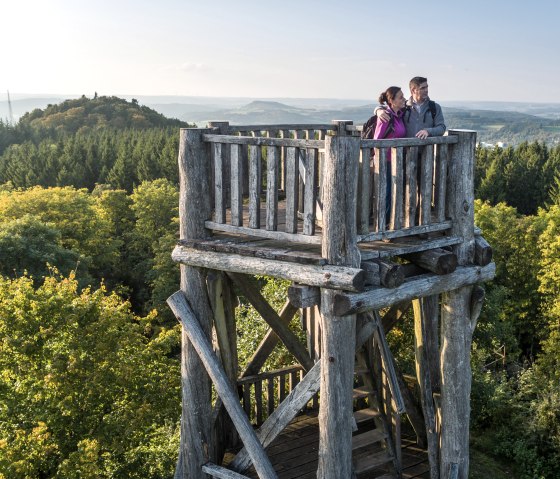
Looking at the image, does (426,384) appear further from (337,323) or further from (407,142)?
(407,142)

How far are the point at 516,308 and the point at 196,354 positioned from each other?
34.8 meters

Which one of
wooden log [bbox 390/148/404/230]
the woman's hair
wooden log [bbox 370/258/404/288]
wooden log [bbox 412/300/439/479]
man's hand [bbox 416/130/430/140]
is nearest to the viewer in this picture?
wooden log [bbox 370/258/404/288]

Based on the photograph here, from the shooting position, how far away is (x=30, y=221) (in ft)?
123

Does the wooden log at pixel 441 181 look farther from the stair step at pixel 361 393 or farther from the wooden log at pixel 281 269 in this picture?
the stair step at pixel 361 393

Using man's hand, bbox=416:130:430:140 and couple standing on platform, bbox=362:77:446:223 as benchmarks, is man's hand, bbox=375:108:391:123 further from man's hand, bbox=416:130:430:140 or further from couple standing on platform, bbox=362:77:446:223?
man's hand, bbox=416:130:430:140

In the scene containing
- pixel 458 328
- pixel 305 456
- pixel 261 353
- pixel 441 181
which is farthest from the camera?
pixel 261 353

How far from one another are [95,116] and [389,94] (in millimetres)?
119050

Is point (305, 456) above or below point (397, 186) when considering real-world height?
below

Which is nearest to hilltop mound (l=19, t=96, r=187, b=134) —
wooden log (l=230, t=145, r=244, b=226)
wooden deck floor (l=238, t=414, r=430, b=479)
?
wooden deck floor (l=238, t=414, r=430, b=479)

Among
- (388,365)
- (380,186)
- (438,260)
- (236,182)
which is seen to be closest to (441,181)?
(438,260)

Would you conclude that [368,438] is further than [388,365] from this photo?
No

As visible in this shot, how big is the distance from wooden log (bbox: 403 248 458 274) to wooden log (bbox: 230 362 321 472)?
71.2 inches

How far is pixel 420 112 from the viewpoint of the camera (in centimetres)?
821

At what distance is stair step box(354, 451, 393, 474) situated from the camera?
918 cm
